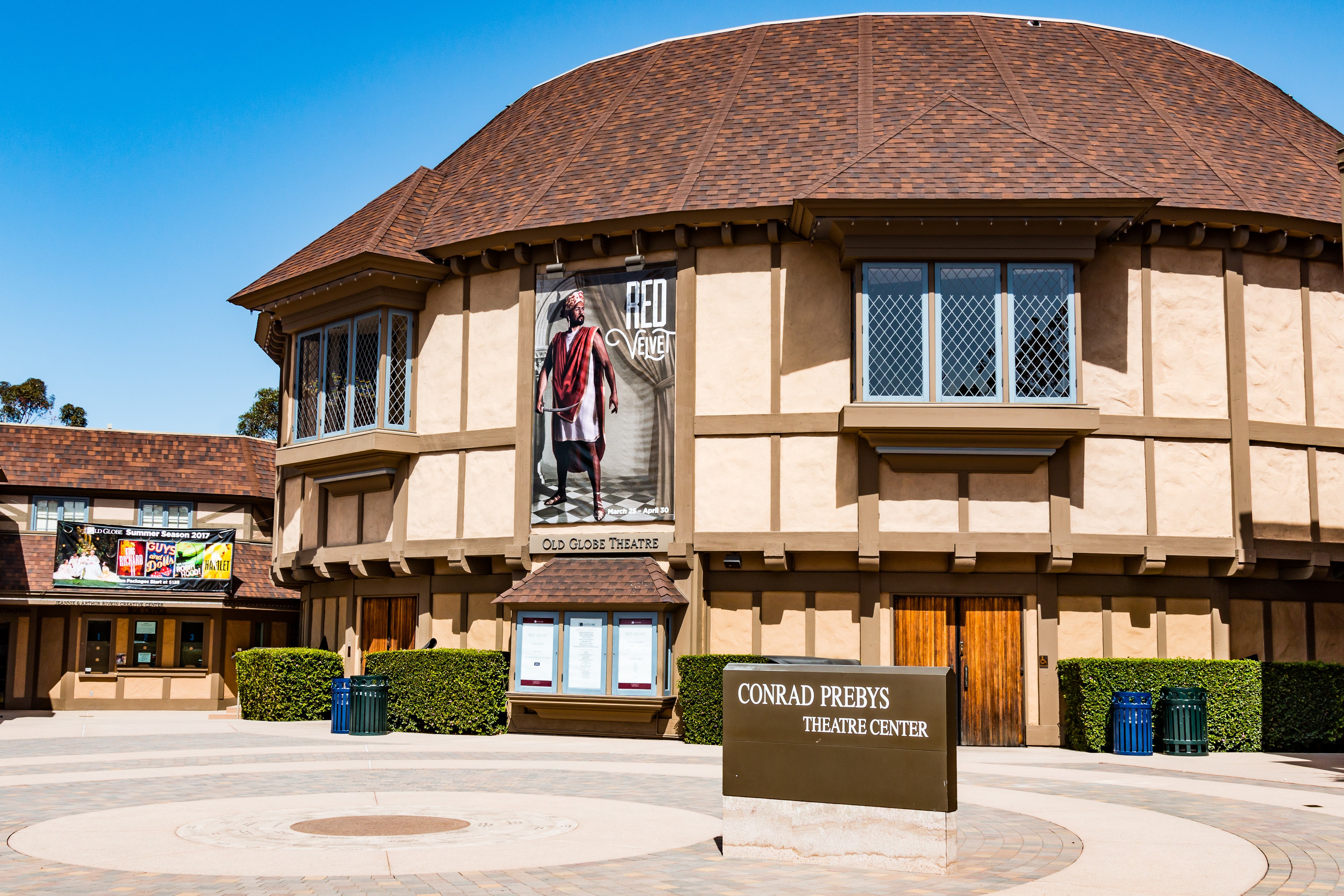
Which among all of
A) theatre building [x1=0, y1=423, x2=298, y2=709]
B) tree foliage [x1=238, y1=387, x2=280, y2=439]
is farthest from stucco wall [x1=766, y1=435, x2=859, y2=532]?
tree foliage [x1=238, y1=387, x2=280, y2=439]

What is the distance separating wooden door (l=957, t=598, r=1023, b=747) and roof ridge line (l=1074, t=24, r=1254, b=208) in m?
8.07

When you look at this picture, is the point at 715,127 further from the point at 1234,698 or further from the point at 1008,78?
the point at 1234,698

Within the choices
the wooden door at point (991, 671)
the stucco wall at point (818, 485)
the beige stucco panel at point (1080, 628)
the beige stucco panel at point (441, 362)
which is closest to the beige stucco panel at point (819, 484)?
the stucco wall at point (818, 485)

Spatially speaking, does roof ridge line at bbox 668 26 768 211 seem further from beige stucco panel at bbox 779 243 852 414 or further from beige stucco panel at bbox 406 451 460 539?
beige stucco panel at bbox 406 451 460 539

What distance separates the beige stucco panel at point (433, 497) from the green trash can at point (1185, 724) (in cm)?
1256

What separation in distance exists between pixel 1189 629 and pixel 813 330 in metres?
8.05

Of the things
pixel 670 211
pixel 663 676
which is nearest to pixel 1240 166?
pixel 670 211

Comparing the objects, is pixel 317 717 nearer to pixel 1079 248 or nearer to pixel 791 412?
pixel 791 412

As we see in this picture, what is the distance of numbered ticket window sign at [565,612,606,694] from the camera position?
2084 cm

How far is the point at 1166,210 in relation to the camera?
2061 cm

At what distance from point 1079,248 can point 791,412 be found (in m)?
5.34

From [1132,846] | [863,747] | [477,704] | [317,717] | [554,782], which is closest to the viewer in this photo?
[863,747]

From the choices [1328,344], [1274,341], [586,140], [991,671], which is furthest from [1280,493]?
[586,140]

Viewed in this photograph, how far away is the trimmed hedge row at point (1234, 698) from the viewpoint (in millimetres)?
18844
